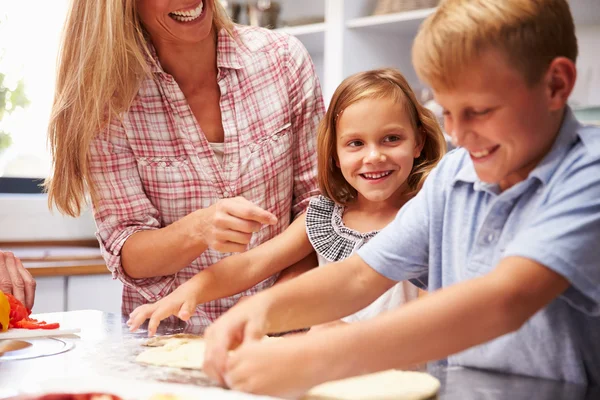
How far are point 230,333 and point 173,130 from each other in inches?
32.1

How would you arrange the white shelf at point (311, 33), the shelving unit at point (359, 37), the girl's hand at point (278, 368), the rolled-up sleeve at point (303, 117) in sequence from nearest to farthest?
the girl's hand at point (278, 368) → the rolled-up sleeve at point (303, 117) → the shelving unit at point (359, 37) → the white shelf at point (311, 33)

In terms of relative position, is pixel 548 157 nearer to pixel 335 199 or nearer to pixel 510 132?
pixel 510 132

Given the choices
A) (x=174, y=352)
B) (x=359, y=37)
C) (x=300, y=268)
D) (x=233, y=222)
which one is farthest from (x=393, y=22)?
(x=174, y=352)

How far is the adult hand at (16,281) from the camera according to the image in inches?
58.5

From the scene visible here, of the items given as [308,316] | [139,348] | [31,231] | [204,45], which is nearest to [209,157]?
[204,45]

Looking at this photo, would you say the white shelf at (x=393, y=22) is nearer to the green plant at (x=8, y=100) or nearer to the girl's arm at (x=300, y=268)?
the girl's arm at (x=300, y=268)

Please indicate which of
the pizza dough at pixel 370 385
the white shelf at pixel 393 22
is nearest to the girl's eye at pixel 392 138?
the pizza dough at pixel 370 385

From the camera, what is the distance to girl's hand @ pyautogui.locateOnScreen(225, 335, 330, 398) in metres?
0.74

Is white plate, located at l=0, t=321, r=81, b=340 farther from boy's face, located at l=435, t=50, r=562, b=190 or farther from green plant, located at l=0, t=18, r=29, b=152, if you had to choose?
green plant, located at l=0, t=18, r=29, b=152

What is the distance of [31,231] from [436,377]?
2560 millimetres

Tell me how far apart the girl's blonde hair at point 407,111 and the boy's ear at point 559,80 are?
2.41 feet

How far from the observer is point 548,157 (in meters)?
0.86

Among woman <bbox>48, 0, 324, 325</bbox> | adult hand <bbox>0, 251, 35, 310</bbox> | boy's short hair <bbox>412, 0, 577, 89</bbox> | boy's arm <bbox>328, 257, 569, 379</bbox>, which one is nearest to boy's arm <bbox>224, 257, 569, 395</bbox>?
boy's arm <bbox>328, 257, 569, 379</bbox>

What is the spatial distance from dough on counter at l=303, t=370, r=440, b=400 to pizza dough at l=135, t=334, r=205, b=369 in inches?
8.5
